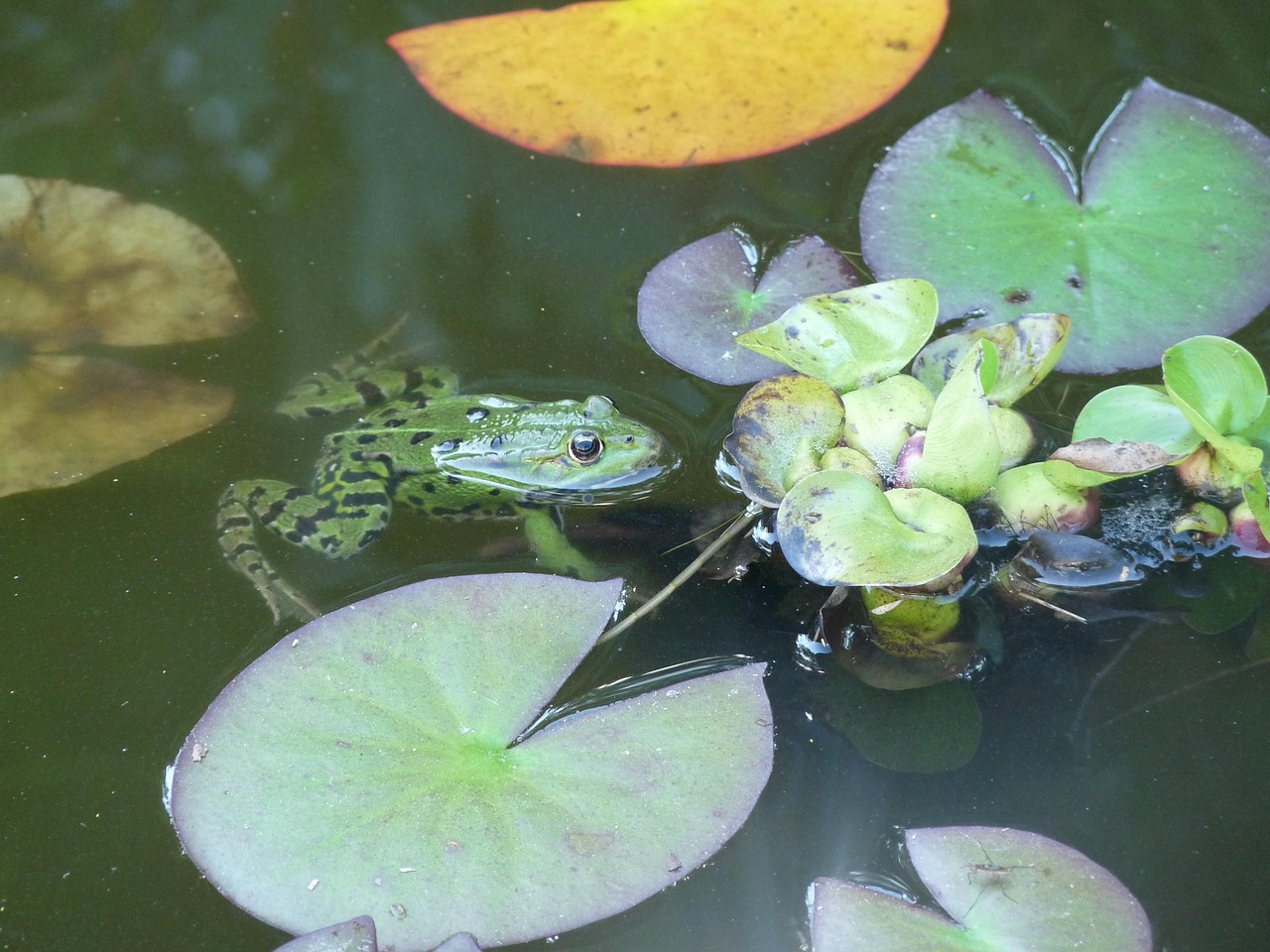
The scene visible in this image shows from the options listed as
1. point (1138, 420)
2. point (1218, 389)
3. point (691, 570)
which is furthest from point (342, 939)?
point (1218, 389)

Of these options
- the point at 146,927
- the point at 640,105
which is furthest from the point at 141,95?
the point at 146,927

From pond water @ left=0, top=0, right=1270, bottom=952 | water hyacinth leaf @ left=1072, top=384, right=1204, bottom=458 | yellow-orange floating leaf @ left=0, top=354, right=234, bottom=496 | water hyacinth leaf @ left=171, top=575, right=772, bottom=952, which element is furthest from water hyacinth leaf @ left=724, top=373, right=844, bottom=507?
yellow-orange floating leaf @ left=0, top=354, right=234, bottom=496

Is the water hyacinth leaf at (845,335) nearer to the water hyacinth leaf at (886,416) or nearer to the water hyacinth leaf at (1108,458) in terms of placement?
the water hyacinth leaf at (886,416)

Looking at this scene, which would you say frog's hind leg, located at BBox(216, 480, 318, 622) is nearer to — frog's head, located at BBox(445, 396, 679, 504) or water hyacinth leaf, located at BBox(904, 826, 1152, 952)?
frog's head, located at BBox(445, 396, 679, 504)

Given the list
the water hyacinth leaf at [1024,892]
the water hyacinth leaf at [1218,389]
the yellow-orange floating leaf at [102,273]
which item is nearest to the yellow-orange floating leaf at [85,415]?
the yellow-orange floating leaf at [102,273]

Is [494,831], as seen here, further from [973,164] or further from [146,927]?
[973,164]

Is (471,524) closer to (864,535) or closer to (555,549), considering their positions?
(555,549)

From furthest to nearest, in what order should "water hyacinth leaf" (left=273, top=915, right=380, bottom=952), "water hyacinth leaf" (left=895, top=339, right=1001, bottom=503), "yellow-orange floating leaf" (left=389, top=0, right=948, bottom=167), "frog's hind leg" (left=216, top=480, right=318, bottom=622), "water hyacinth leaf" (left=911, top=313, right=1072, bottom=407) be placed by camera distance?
1. "yellow-orange floating leaf" (left=389, top=0, right=948, bottom=167)
2. "frog's hind leg" (left=216, top=480, right=318, bottom=622)
3. "water hyacinth leaf" (left=911, top=313, right=1072, bottom=407)
4. "water hyacinth leaf" (left=895, top=339, right=1001, bottom=503)
5. "water hyacinth leaf" (left=273, top=915, right=380, bottom=952)
